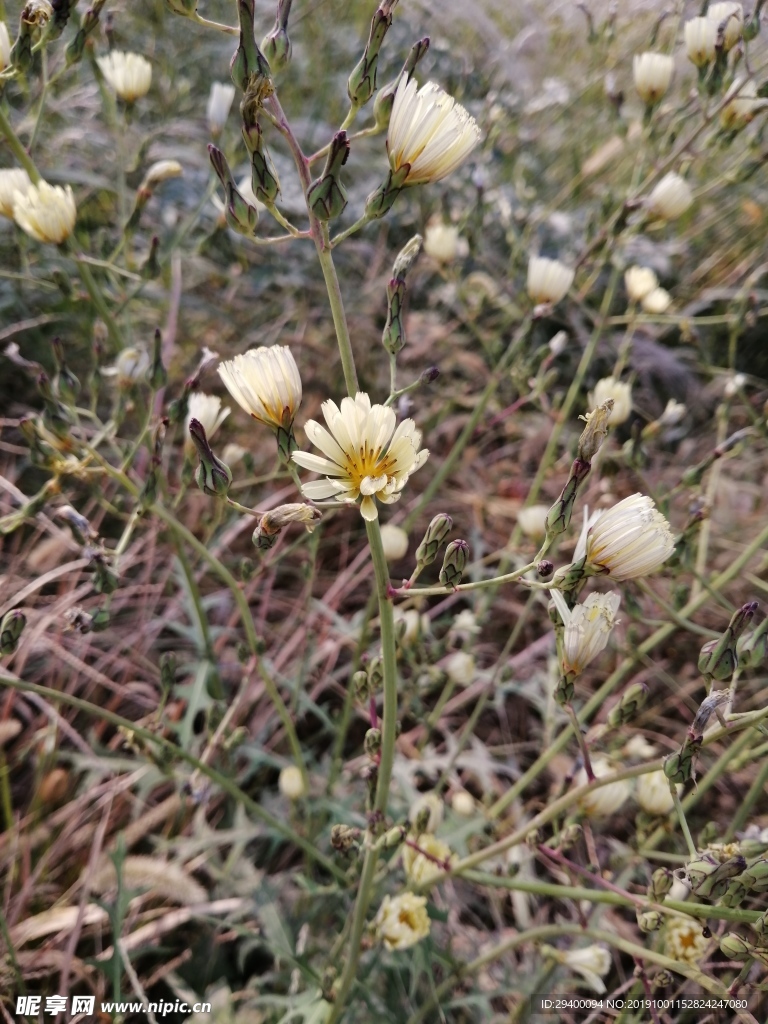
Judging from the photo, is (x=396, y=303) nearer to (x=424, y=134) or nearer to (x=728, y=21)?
(x=424, y=134)

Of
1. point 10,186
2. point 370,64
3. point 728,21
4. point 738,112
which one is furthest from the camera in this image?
point 738,112

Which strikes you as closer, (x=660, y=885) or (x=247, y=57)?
(x=247, y=57)

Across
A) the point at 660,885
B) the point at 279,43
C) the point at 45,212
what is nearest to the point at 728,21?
the point at 279,43

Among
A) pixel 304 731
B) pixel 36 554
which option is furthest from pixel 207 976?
pixel 36 554

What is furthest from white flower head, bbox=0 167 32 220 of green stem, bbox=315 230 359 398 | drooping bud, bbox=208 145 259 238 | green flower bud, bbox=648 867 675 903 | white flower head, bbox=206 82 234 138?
green flower bud, bbox=648 867 675 903

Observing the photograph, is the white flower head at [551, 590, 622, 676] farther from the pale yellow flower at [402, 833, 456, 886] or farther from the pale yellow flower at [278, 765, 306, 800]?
the pale yellow flower at [278, 765, 306, 800]

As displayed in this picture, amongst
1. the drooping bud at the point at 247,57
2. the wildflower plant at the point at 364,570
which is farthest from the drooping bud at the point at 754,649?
the drooping bud at the point at 247,57

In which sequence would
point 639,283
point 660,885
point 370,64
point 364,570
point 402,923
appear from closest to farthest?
point 370,64, point 660,885, point 402,923, point 639,283, point 364,570
